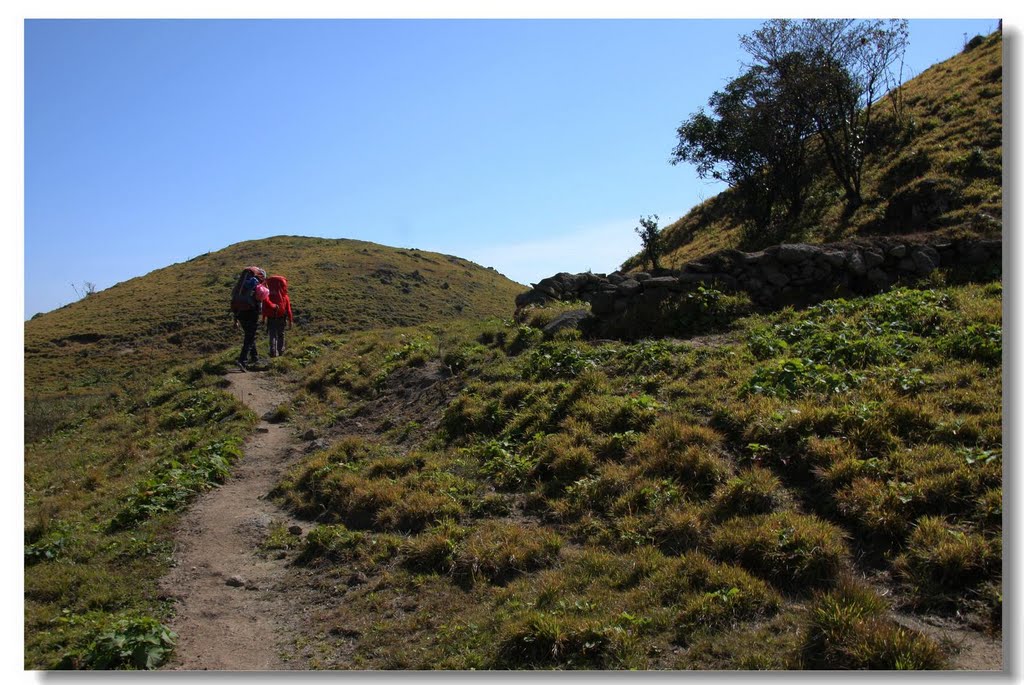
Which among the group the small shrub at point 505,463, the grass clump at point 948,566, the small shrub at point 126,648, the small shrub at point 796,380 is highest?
the small shrub at point 796,380

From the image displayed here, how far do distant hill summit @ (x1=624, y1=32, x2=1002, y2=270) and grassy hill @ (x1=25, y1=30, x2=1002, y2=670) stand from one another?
0.30 metres

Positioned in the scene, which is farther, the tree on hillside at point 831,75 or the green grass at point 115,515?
the tree on hillside at point 831,75

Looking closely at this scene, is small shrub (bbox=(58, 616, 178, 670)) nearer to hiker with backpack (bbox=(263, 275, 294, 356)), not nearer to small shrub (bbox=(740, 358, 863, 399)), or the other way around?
small shrub (bbox=(740, 358, 863, 399))

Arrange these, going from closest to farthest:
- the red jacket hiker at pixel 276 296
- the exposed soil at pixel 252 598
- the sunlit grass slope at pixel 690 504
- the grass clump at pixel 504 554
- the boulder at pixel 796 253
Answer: the exposed soil at pixel 252 598 → the sunlit grass slope at pixel 690 504 → the grass clump at pixel 504 554 → the boulder at pixel 796 253 → the red jacket hiker at pixel 276 296

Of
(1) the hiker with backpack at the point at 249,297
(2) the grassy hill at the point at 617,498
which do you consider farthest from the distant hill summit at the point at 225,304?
(2) the grassy hill at the point at 617,498

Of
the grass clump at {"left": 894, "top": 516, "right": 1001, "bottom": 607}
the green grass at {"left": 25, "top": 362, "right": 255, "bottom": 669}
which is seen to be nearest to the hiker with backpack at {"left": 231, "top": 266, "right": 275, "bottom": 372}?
the green grass at {"left": 25, "top": 362, "right": 255, "bottom": 669}

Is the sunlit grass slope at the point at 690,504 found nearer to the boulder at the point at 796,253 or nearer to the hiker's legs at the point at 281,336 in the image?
the boulder at the point at 796,253

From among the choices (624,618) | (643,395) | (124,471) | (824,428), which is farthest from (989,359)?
(124,471)

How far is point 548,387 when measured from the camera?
10.6m

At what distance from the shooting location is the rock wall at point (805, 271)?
40.7 ft

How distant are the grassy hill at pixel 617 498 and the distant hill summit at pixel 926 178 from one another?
0.30 meters

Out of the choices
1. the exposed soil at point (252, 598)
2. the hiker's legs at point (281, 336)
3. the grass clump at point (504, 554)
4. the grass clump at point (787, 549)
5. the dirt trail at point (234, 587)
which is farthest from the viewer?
the hiker's legs at point (281, 336)

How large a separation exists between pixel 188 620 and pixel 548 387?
19.3 feet

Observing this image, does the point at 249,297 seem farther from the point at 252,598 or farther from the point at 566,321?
the point at 252,598
